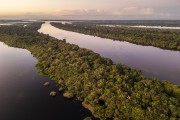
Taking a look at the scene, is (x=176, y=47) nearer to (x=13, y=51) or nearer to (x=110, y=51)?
(x=110, y=51)

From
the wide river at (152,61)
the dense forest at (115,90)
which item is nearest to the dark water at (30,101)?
the dense forest at (115,90)

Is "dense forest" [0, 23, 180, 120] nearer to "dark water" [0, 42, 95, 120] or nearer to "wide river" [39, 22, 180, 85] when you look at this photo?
"dark water" [0, 42, 95, 120]

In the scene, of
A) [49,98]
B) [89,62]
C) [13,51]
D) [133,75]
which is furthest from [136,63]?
[13,51]

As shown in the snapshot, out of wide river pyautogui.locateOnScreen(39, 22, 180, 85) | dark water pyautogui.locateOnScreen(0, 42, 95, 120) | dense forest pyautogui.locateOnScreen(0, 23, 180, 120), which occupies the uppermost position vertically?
dense forest pyautogui.locateOnScreen(0, 23, 180, 120)

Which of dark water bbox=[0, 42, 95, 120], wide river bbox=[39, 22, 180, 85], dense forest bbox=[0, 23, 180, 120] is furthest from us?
wide river bbox=[39, 22, 180, 85]

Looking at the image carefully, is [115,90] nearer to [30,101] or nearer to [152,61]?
[30,101]

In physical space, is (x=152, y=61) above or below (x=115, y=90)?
below

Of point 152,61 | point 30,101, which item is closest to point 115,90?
point 30,101

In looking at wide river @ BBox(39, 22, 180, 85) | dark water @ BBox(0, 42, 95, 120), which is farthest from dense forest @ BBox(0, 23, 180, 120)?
wide river @ BBox(39, 22, 180, 85)
